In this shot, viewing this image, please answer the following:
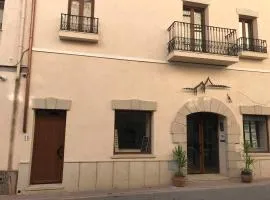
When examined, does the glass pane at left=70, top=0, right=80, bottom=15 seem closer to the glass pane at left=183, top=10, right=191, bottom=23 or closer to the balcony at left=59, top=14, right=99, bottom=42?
the balcony at left=59, top=14, right=99, bottom=42

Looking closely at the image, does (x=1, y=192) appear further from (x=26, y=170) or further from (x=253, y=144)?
(x=253, y=144)

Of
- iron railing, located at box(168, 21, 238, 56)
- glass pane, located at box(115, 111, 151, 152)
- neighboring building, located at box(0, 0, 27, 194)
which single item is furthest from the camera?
iron railing, located at box(168, 21, 238, 56)

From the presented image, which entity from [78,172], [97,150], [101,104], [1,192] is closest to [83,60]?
[101,104]

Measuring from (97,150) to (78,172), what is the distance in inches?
32.7

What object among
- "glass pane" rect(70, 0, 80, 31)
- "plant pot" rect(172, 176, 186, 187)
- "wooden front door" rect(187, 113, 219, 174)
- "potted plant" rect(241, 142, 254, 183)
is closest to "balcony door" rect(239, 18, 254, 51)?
"wooden front door" rect(187, 113, 219, 174)

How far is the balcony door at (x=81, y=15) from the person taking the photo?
9148 millimetres

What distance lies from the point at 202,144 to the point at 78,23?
5.83 meters

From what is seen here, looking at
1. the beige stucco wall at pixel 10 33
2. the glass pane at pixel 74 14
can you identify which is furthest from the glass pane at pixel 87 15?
the beige stucco wall at pixel 10 33

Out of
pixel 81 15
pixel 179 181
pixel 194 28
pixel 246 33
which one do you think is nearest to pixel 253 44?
pixel 246 33

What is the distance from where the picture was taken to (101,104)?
909 cm

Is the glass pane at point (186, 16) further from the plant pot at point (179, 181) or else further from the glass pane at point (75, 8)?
the plant pot at point (179, 181)

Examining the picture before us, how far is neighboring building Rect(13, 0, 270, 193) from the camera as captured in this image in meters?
8.69

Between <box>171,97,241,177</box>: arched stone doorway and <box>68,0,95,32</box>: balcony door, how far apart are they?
4051mm

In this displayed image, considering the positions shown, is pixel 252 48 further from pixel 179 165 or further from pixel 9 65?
pixel 9 65
